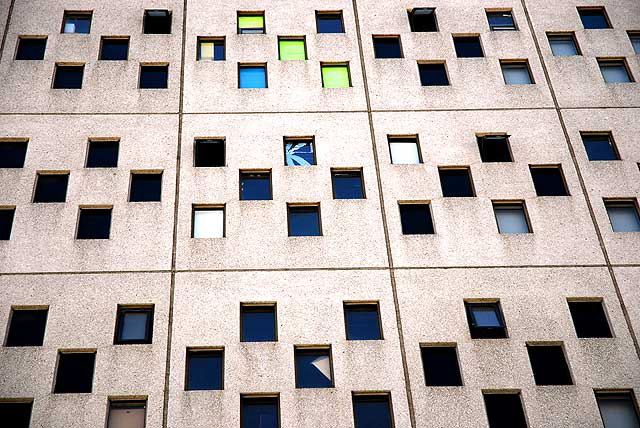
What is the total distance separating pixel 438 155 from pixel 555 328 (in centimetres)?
596

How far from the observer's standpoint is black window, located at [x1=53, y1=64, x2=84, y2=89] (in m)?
22.2

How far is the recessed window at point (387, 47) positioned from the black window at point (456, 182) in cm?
468

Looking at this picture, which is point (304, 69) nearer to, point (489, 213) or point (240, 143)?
point (240, 143)

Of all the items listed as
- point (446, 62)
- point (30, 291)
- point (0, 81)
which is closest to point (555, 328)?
point (446, 62)

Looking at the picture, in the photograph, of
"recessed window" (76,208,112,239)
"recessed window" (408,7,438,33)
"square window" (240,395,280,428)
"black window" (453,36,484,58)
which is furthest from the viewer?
"recessed window" (408,7,438,33)

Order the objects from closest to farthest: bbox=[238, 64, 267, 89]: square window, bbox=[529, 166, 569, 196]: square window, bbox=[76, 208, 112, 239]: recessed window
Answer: bbox=[76, 208, 112, 239]: recessed window, bbox=[529, 166, 569, 196]: square window, bbox=[238, 64, 267, 89]: square window

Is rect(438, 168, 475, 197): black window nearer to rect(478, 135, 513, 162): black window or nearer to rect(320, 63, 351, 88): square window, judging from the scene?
rect(478, 135, 513, 162): black window

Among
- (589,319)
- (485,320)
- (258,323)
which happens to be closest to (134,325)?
(258,323)

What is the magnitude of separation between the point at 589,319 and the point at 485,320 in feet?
8.93

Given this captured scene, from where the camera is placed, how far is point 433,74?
906 inches

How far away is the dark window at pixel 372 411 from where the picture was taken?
56.0 feet

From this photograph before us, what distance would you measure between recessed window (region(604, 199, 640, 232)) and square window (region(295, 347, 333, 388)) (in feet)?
29.5

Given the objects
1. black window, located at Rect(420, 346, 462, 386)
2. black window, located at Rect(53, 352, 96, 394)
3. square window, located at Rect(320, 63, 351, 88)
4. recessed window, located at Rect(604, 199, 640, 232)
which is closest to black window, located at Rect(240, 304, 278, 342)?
black window, located at Rect(53, 352, 96, 394)

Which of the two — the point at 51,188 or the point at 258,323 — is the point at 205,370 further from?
the point at 51,188
